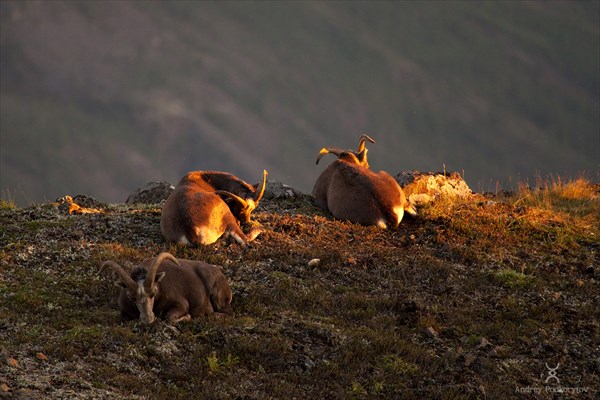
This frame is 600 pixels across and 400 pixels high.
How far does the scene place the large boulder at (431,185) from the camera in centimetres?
1845

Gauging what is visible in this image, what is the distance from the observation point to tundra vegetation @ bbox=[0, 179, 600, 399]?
8.66 metres

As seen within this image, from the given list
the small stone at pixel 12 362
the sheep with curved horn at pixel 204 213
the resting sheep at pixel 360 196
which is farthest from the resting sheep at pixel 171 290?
the resting sheep at pixel 360 196

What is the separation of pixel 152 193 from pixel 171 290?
1030 centimetres

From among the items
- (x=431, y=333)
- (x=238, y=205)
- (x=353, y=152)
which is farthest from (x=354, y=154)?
(x=431, y=333)

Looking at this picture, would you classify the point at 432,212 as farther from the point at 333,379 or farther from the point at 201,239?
the point at 333,379

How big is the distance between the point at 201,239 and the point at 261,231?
1433 millimetres

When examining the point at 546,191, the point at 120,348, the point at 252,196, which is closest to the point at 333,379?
the point at 120,348

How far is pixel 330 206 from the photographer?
56.9 ft

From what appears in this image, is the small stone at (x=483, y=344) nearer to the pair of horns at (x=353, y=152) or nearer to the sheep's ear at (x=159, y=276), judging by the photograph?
the sheep's ear at (x=159, y=276)

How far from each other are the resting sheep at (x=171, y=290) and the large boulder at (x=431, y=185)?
7.92m

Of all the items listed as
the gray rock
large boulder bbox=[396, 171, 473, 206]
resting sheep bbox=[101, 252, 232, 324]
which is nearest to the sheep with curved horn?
resting sheep bbox=[101, 252, 232, 324]

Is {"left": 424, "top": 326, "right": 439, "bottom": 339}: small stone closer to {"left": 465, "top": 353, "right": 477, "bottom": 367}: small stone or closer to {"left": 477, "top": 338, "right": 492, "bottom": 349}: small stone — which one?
{"left": 477, "top": 338, "right": 492, "bottom": 349}: small stone

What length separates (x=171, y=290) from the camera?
33.6 feet

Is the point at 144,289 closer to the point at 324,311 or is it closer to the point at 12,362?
the point at 12,362
